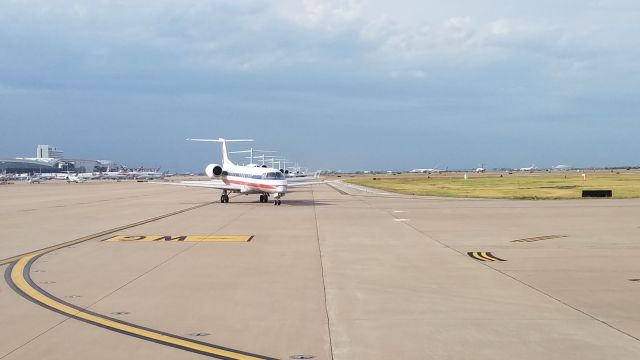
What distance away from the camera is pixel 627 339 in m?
8.55

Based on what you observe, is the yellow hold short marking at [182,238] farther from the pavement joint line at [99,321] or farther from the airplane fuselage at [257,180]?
the airplane fuselage at [257,180]

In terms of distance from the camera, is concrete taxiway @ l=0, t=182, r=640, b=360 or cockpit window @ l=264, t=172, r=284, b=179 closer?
concrete taxiway @ l=0, t=182, r=640, b=360

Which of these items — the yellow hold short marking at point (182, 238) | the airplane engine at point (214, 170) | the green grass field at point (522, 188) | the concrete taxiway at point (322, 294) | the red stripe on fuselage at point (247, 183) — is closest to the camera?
the concrete taxiway at point (322, 294)

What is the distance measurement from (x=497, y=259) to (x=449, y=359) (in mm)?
9898

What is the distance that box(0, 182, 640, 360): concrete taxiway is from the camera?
8.32 m

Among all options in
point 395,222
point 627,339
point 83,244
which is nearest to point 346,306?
point 627,339

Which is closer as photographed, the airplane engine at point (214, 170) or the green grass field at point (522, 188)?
the airplane engine at point (214, 170)

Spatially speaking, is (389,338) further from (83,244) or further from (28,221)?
(28,221)

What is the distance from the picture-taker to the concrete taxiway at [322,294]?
832cm

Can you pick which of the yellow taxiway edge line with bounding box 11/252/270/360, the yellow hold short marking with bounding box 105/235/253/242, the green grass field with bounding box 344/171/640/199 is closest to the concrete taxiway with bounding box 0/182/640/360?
the yellow taxiway edge line with bounding box 11/252/270/360

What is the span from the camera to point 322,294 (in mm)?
11961

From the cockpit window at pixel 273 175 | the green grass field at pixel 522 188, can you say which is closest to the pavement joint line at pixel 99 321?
the cockpit window at pixel 273 175

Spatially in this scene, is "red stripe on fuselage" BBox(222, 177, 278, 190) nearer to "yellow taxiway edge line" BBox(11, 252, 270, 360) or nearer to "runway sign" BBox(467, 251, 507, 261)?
"runway sign" BBox(467, 251, 507, 261)

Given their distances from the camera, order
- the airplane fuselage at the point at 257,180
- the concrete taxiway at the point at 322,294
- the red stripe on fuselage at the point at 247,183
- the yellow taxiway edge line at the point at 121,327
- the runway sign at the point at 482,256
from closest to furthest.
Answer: the yellow taxiway edge line at the point at 121,327 < the concrete taxiway at the point at 322,294 < the runway sign at the point at 482,256 < the airplane fuselage at the point at 257,180 < the red stripe on fuselage at the point at 247,183
